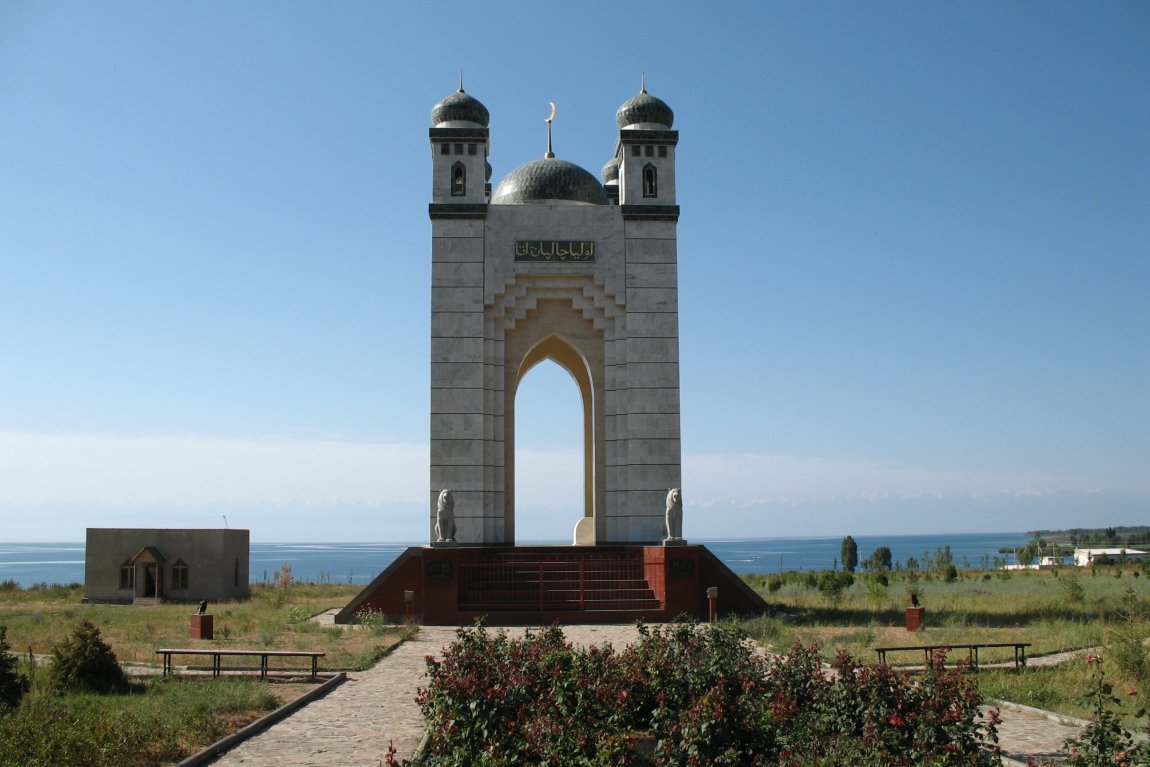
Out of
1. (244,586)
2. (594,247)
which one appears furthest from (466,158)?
(244,586)

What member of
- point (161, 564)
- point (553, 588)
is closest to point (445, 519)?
point (553, 588)

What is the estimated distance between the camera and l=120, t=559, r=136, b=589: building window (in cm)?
3253

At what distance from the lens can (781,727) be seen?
30.8 ft

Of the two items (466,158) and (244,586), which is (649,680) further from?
(244,586)

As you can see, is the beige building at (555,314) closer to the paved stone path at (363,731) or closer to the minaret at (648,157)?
the minaret at (648,157)

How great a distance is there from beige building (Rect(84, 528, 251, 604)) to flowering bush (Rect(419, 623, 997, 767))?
2364 cm

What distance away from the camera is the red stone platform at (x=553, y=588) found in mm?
23312

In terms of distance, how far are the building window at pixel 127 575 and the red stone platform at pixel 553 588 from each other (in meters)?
12.4

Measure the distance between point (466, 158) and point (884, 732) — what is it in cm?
2140

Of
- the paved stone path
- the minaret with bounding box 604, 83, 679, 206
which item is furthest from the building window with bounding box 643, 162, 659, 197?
the paved stone path

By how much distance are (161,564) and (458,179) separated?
1549 centimetres

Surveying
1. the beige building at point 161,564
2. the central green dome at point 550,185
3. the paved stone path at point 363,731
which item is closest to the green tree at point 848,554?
the central green dome at point 550,185

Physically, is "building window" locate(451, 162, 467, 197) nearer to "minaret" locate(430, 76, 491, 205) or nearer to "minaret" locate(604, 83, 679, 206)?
"minaret" locate(430, 76, 491, 205)

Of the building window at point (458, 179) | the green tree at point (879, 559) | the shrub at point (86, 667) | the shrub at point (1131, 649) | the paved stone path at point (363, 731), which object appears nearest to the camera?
the paved stone path at point (363, 731)
